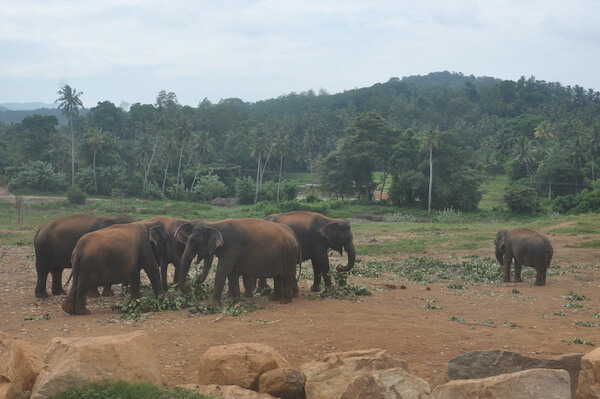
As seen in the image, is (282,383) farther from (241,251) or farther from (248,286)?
(248,286)

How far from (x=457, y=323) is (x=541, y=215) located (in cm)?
4656

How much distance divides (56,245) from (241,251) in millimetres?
4809

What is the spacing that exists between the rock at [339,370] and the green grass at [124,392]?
4.35 ft

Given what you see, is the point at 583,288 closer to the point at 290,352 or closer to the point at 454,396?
Result: the point at 290,352

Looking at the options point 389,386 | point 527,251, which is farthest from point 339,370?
point 527,251

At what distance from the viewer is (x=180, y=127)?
78250mm

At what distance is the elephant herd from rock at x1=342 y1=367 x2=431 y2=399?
6825mm

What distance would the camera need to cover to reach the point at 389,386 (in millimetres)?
6852

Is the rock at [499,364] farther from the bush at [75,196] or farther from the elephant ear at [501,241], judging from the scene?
the bush at [75,196]

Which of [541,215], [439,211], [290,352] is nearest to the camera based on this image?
[290,352]

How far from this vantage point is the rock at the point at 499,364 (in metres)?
7.80

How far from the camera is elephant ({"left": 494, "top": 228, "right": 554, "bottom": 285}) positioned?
62.4 ft

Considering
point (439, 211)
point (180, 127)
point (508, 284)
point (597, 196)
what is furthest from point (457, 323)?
point (180, 127)

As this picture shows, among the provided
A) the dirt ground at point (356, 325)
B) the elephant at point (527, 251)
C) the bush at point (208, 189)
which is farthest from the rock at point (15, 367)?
the bush at point (208, 189)
